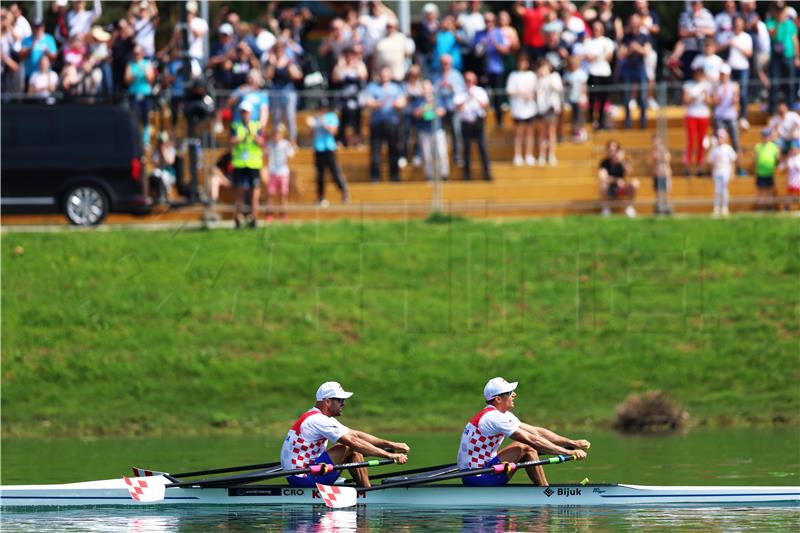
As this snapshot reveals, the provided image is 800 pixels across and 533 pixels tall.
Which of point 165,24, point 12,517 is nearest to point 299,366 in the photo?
point 12,517

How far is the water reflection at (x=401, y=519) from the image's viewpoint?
1856 cm

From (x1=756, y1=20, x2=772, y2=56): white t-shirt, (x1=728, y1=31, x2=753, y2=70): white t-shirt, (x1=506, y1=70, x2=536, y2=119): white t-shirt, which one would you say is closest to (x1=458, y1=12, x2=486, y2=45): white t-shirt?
(x1=506, y1=70, x2=536, y2=119): white t-shirt

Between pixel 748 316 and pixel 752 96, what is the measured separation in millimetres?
6329

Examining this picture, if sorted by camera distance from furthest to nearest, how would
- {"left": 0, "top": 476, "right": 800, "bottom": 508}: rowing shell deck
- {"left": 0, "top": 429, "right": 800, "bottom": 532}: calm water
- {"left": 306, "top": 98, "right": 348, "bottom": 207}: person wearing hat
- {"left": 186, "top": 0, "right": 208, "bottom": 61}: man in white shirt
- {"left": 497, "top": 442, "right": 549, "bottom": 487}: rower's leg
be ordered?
{"left": 186, "top": 0, "right": 208, "bottom": 61}: man in white shirt < {"left": 306, "top": 98, "right": 348, "bottom": 207}: person wearing hat < {"left": 497, "top": 442, "right": 549, "bottom": 487}: rower's leg < {"left": 0, "top": 476, "right": 800, "bottom": 508}: rowing shell deck < {"left": 0, "top": 429, "right": 800, "bottom": 532}: calm water

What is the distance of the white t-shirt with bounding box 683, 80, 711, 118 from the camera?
35.2 meters

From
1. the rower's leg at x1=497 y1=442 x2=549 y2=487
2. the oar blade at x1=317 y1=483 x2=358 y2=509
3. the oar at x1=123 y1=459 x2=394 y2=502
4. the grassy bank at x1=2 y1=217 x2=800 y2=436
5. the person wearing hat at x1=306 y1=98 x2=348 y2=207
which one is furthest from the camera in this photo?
the person wearing hat at x1=306 y1=98 x2=348 y2=207

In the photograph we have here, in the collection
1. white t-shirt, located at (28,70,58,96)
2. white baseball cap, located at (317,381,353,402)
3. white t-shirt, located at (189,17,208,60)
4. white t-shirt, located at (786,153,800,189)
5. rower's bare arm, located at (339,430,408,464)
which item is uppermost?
Answer: white t-shirt, located at (189,17,208,60)

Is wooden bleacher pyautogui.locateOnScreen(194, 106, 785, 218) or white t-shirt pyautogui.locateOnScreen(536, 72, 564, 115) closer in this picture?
wooden bleacher pyautogui.locateOnScreen(194, 106, 785, 218)

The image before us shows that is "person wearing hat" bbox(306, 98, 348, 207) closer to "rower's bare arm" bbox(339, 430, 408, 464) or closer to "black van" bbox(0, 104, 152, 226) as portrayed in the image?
"black van" bbox(0, 104, 152, 226)

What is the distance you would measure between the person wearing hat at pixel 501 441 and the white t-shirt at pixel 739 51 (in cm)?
1724

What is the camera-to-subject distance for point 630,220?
34.2 m

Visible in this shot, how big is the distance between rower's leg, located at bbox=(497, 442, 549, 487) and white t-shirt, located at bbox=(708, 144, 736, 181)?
15617 mm

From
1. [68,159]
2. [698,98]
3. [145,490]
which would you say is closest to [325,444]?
[145,490]

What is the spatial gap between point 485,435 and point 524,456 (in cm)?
62
